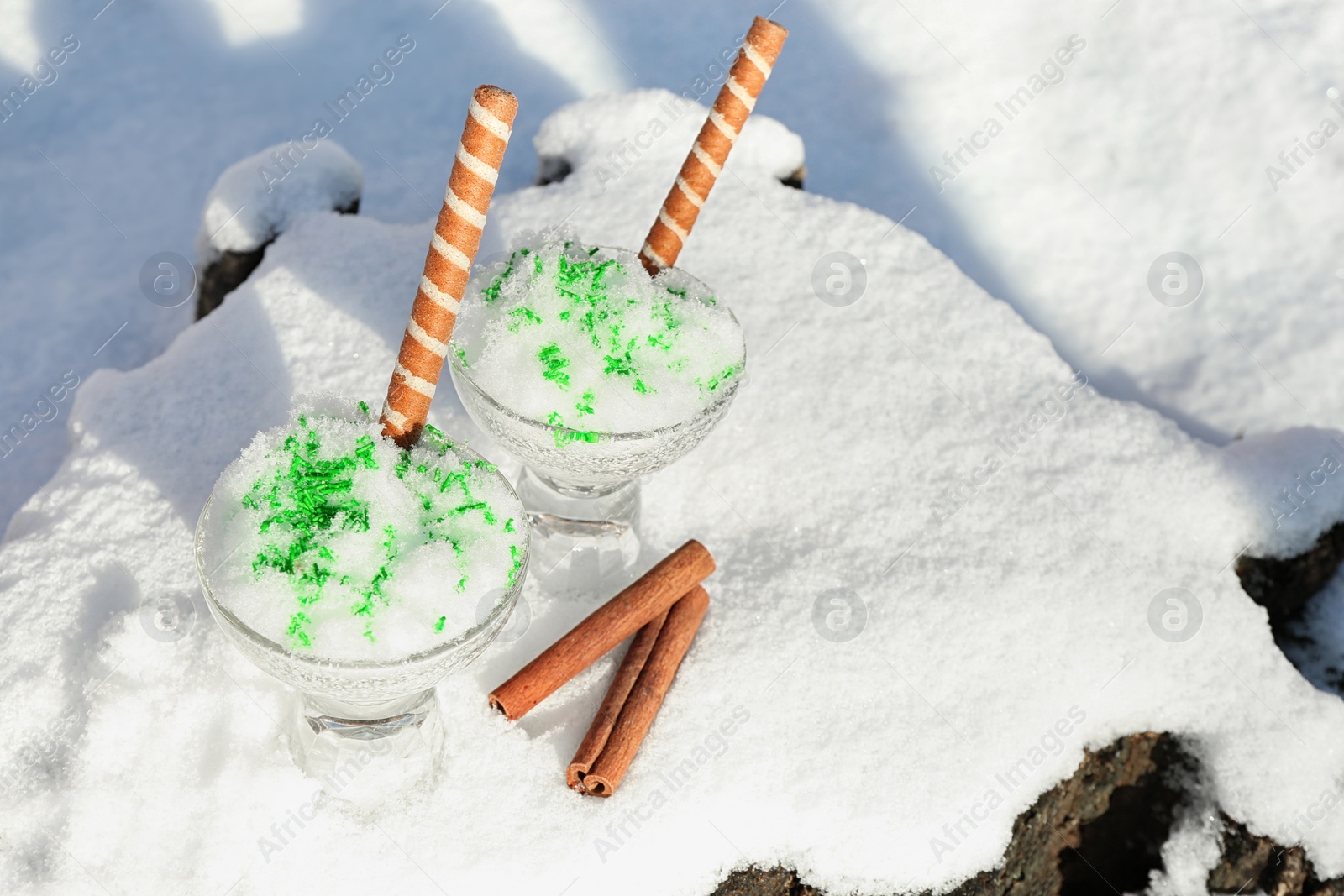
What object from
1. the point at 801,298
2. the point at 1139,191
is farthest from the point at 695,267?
the point at 1139,191

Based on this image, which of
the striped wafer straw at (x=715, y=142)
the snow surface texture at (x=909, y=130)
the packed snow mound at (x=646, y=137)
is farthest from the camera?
the snow surface texture at (x=909, y=130)

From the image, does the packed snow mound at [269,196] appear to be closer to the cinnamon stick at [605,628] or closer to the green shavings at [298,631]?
the cinnamon stick at [605,628]

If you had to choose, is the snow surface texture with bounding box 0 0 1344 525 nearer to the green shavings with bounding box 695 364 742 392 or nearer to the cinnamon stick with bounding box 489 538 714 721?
the cinnamon stick with bounding box 489 538 714 721

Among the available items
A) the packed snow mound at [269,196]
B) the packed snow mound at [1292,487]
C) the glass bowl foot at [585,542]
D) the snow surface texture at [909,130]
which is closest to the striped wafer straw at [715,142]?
the glass bowl foot at [585,542]

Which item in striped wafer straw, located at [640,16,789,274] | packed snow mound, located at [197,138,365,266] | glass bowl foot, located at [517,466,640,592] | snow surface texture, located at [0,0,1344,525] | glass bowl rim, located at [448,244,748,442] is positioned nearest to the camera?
glass bowl rim, located at [448,244,748,442]

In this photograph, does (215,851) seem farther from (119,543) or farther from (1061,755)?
(1061,755)

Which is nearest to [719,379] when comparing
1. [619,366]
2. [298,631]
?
[619,366]

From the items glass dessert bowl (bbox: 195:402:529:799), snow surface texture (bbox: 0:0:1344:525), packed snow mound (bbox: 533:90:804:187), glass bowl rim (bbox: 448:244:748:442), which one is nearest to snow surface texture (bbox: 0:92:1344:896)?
packed snow mound (bbox: 533:90:804:187)
